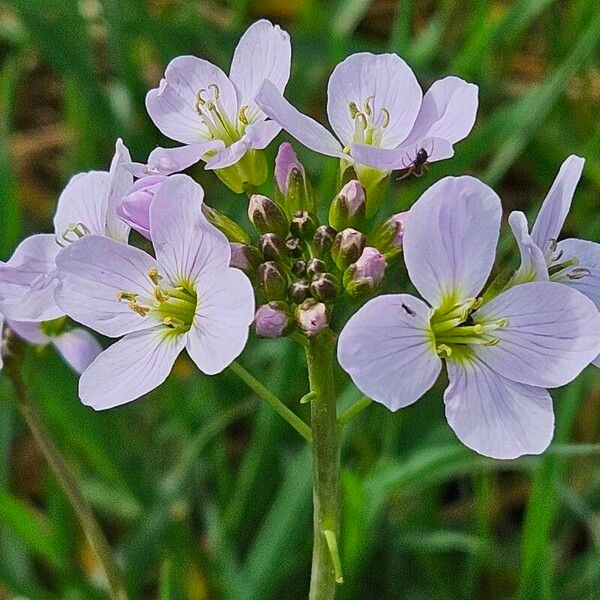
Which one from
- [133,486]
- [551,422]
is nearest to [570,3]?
[133,486]

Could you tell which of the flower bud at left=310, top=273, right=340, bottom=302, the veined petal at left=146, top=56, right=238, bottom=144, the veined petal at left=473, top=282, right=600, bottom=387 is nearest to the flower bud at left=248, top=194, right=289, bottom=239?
the flower bud at left=310, top=273, right=340, bottom=302

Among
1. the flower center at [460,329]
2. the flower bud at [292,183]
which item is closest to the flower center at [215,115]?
the flower bud at [292,183]

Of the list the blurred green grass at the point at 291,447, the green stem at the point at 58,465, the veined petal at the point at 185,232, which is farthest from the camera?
the blurred green grass at the point at 291,447

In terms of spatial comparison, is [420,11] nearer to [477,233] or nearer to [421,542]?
[421,542]

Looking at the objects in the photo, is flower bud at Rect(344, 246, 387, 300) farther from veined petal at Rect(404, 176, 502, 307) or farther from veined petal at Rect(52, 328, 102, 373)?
veined petal at Rect(52, 328, 102, 373)

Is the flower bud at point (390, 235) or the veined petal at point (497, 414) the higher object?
the flower bud at point (390, 235)

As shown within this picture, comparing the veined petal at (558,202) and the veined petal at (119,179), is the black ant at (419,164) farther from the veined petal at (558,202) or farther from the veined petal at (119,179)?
the veined petal at (119,179)
